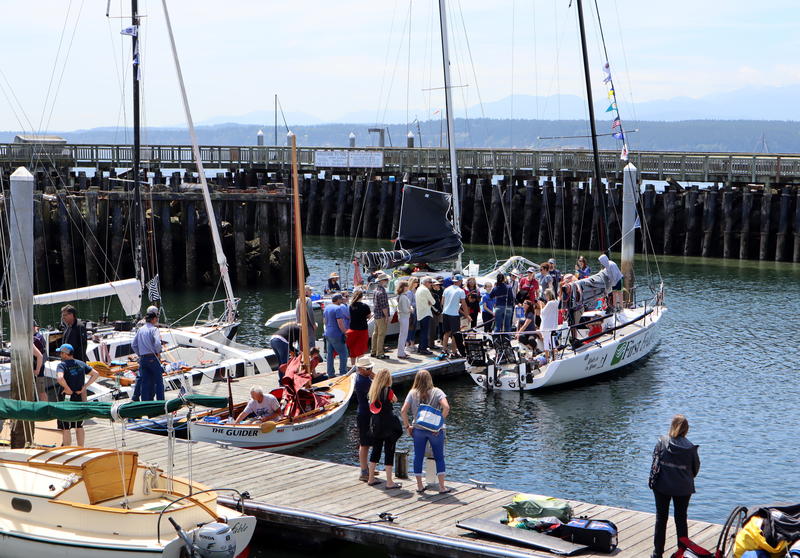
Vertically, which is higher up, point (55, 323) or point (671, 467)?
point (671, 467)

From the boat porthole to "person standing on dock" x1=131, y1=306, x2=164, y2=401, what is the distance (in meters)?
5.28

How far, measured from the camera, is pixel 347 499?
1245 centimetres

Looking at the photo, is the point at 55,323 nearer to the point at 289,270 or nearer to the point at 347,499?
the point at 289,270

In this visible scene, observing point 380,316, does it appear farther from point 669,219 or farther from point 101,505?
point 669,219

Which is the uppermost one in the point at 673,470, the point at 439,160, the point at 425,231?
the point at 439,160

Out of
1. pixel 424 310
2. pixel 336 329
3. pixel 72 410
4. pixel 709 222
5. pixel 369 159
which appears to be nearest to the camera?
pixel 72 410

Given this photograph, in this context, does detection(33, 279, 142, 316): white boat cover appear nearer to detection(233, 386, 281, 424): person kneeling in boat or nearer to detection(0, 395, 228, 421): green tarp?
detection(233, 386, 281, 424): person kneeling in boat

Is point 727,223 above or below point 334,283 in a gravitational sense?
below

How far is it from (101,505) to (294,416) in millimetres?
5783

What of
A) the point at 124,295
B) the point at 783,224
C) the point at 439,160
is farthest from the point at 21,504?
the point at 439,160

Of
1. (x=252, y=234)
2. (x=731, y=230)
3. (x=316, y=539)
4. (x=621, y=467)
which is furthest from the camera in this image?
(x=731, y=230)

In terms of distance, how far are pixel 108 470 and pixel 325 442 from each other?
668 cm

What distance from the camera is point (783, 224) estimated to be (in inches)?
1727

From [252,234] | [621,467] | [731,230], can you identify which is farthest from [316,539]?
[731,230]
